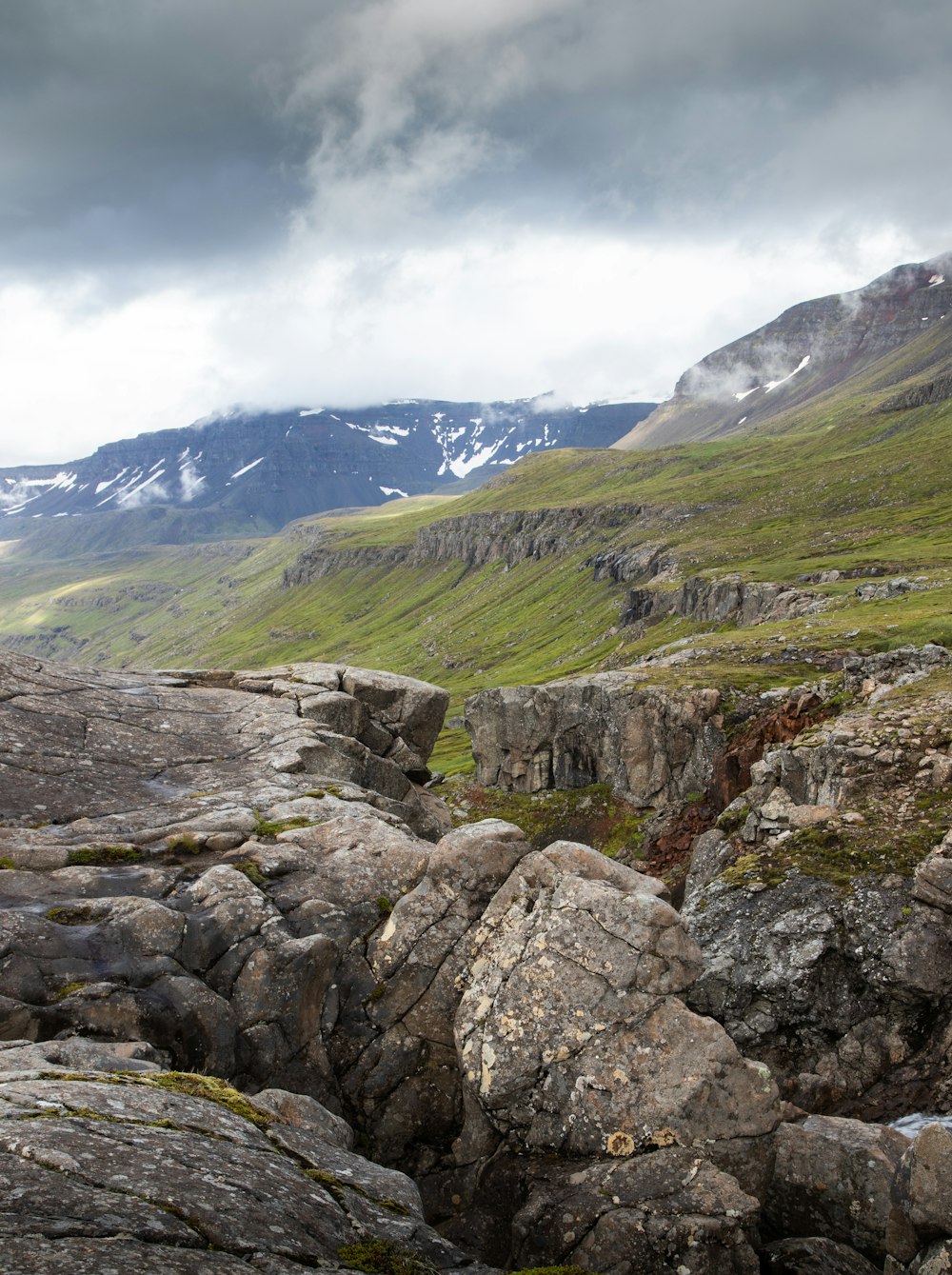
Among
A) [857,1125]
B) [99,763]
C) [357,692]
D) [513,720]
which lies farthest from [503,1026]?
[513,720]

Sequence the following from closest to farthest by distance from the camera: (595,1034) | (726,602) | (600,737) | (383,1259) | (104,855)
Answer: (383,1259) < (595,1034) < (104,855) < (600,737) < (726,602)

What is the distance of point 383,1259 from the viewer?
14.1 m

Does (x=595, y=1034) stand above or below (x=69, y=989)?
below

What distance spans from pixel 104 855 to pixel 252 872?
490cm

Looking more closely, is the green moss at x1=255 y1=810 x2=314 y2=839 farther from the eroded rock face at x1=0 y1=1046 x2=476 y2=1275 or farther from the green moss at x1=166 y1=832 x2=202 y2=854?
the eroded rock face at x1=0 y1=1046 x2=476 y2=1275

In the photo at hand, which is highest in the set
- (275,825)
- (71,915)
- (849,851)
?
(71,915)

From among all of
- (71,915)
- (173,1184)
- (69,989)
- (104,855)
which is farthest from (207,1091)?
(104,855)

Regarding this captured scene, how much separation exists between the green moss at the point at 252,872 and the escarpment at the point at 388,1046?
0.37 feet

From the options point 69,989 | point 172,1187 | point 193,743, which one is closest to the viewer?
point 172,1187

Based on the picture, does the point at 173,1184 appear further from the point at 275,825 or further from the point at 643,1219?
the point at 275,825

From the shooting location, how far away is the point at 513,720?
82.8m

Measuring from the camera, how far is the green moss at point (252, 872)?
24.7 m

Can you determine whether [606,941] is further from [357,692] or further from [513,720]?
[513,720]

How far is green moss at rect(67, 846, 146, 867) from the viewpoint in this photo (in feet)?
81.4
